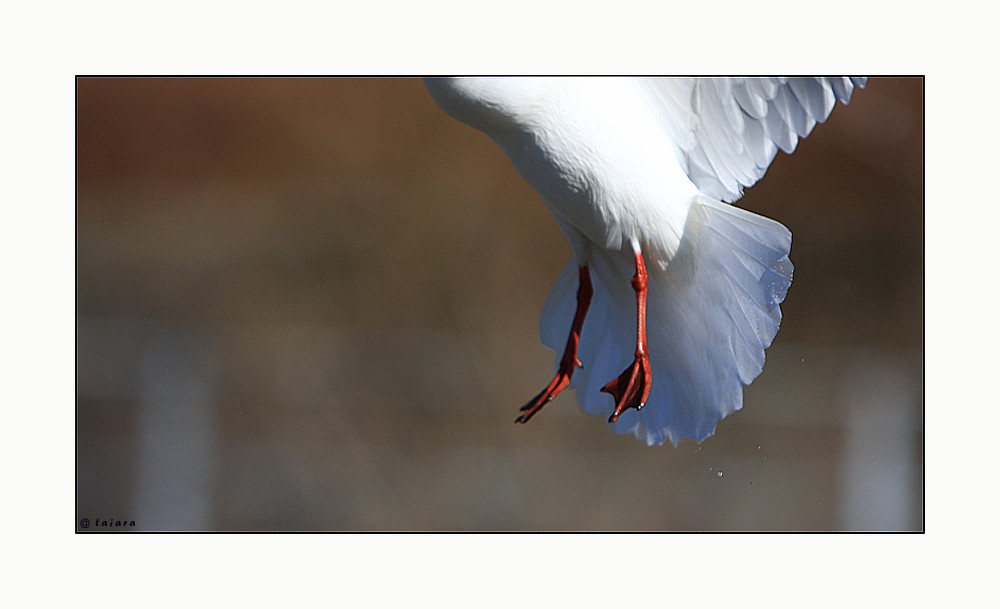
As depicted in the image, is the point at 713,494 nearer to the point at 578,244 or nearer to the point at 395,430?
the point at 395,430

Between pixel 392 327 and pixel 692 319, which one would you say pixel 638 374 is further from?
pixel 392 327

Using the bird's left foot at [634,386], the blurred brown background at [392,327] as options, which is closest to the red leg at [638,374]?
the bird's left foot at [634,386]

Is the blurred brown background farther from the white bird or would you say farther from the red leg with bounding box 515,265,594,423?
the red leg with bounding box 515,265,594,423

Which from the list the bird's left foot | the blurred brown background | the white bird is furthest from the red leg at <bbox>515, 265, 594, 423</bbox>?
the blurred brown background

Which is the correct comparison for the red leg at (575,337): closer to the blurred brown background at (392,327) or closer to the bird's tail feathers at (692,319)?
the bird's tail feathers at (692,319)

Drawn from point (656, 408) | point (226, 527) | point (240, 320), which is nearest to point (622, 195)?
point (656, 408)

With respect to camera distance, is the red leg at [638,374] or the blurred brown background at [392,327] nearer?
the red leg at [638,374]

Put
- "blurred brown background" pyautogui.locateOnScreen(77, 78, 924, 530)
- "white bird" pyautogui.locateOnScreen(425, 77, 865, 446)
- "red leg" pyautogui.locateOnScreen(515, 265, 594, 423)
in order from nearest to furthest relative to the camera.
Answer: "white bird" pyautogui.locateOnScreen(425, 77, 865, 446)
"red leg" pyautogui.locateOnScreen(515, 265, 594, 423)
"blurred brown background" pyautogui.locateOnScreen(77, 78, 924, 530)

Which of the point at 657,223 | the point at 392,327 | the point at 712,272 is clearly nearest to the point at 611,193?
the point at 657,223
